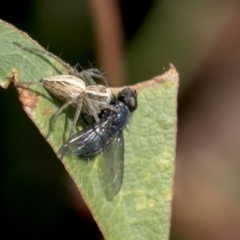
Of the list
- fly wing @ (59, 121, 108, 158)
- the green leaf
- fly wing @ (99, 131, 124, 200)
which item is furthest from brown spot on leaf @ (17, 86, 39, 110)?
fly wing @ (99, 131, 124, 200)

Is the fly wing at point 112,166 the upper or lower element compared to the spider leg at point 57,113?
lower

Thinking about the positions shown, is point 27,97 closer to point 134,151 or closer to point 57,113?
point 57,113

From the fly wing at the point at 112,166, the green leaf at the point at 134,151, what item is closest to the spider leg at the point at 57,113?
the green leaf at the point at 134,151

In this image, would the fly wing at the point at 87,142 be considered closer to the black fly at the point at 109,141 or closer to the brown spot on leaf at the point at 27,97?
the black fly at the point at 109,141

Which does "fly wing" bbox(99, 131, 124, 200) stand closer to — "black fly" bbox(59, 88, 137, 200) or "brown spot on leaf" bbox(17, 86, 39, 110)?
"black fly" bbox(59, 88, 137, 200)

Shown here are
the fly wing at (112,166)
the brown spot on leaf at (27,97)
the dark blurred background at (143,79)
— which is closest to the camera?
the brown spot on leaf at (27,97)

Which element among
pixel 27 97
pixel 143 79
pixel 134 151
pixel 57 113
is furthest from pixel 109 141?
pixel 143 79
